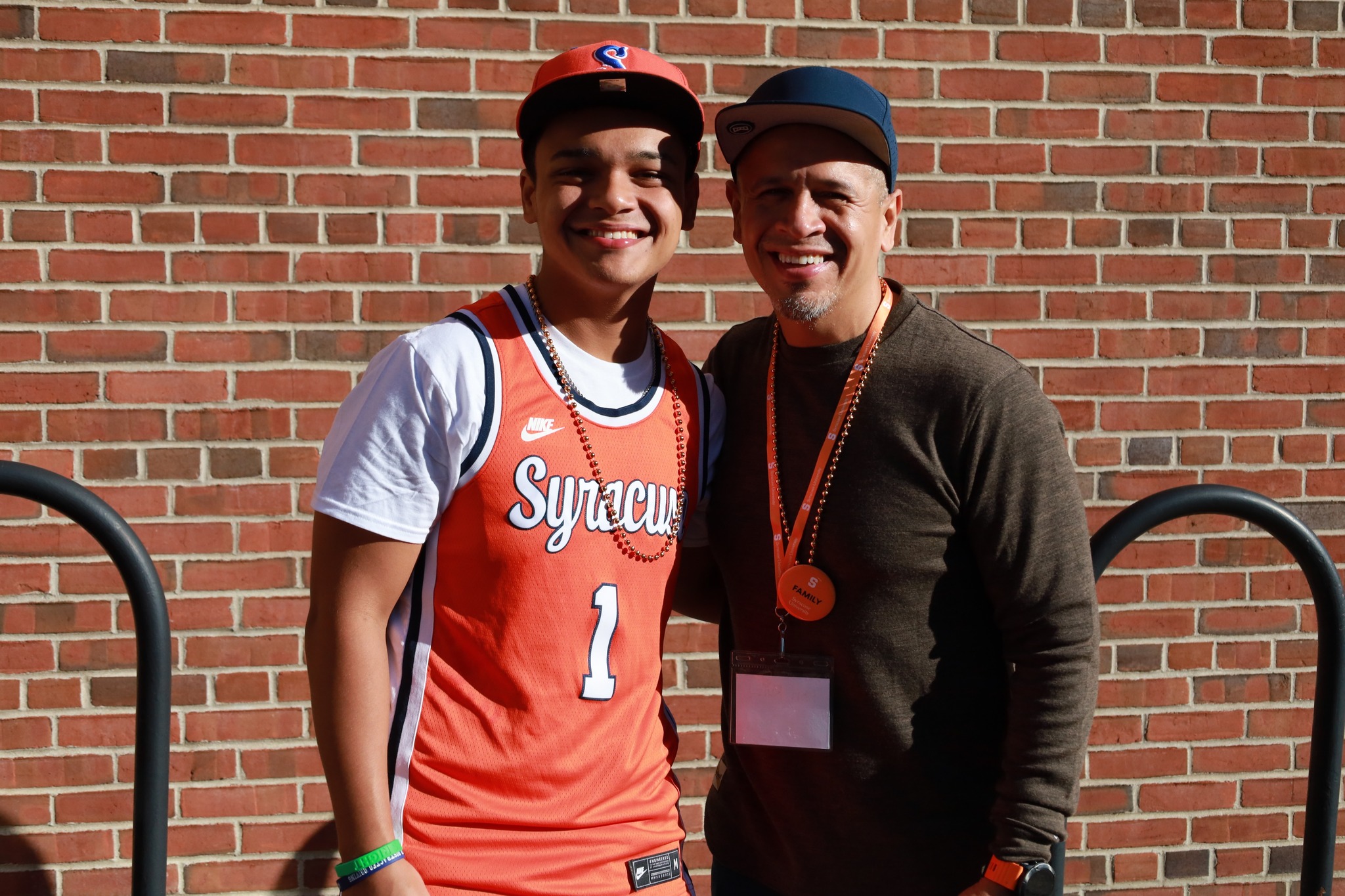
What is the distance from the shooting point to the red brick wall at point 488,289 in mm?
2812

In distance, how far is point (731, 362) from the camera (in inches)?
86.6

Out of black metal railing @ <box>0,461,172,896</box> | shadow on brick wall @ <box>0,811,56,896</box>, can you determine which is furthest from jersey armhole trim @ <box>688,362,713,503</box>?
shadow on brick wall @ <box>0,811,56,896</box>

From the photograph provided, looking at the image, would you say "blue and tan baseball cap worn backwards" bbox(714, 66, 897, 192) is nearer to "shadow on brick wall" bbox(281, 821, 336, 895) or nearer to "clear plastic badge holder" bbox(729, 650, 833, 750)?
"clear plastic badge holder" bbox(729, 650, 833, 750)

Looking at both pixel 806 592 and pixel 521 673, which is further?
pixel 806 592

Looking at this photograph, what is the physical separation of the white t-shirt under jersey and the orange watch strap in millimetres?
1052

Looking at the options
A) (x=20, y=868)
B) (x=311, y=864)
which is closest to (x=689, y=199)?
(x=311, y=864)

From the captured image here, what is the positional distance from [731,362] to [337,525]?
93 centimetres

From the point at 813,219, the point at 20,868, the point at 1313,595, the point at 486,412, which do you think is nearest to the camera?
the point at 486,412

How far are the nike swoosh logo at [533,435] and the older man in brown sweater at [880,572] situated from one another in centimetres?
43

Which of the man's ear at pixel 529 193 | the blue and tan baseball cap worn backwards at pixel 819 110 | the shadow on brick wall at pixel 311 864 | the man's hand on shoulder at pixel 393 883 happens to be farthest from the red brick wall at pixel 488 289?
the man's hand on shoulder at pixel 393 883

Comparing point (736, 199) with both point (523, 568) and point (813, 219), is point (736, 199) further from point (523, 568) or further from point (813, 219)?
point (523, 568)

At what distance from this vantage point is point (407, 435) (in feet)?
5.19

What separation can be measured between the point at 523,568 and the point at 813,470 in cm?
55

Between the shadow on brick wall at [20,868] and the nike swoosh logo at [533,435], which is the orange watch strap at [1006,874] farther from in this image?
the shadow on brick wall at [20,868]
